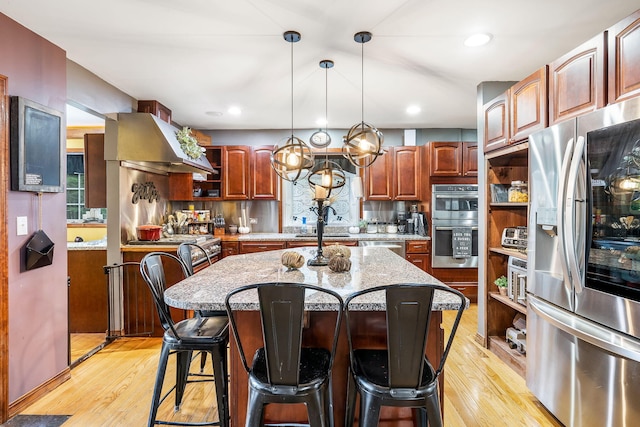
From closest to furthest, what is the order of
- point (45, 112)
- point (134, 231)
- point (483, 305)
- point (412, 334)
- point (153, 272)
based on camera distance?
point (412, 334)
point (153, 272)
point (45, 112)
point (483, 305)
point (134, 231)

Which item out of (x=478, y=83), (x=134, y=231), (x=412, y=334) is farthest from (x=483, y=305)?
(x=134, y=231)

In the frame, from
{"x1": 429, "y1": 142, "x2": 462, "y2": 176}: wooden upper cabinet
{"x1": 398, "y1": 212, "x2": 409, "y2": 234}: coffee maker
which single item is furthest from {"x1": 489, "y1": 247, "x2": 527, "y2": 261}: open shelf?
{"x1": 398, "y1": 212, "x2": 409, "y2": 234}: coffee maker

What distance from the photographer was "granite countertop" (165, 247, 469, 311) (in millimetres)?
1540

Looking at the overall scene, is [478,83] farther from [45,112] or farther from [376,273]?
[45,112]

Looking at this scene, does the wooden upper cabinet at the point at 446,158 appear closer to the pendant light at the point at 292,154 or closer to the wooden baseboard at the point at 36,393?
the pendant light at the point at 292,154

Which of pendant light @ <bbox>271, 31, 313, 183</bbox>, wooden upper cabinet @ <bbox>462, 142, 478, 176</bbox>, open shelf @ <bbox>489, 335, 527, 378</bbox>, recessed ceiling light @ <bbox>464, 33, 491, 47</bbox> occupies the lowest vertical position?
open shelf @ <bbox>489, 335, 527, 378</bbox>

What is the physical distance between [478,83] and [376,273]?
236cm

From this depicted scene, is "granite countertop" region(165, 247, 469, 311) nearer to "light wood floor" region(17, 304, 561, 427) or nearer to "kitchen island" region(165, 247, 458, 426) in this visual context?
"kitchen island" region(165, 247, 458, 426)

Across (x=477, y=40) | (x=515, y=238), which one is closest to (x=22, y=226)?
(x=477, y=40)

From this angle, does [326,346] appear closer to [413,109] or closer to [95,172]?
[95,172]

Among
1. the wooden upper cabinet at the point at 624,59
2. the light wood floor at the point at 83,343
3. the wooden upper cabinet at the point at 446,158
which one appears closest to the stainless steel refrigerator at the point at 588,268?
the wooden upper cabinet at the point at 624,59

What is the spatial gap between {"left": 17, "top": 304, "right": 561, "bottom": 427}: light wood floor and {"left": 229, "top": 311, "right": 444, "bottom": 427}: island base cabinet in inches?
24.3

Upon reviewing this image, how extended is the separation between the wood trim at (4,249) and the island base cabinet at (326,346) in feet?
5.03

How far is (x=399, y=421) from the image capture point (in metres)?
1.77
